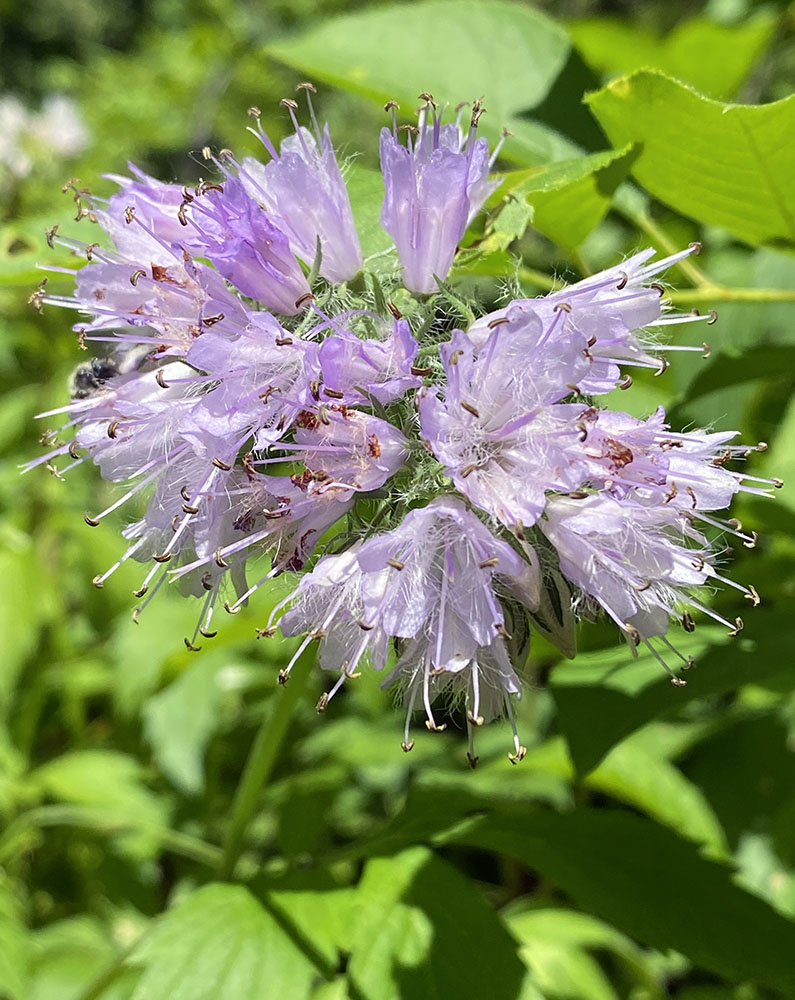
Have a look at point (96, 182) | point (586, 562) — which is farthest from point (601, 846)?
point (96, 182)

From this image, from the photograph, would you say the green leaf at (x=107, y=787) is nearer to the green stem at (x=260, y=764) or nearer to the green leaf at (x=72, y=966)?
the green leaf at (x=72, y=966)

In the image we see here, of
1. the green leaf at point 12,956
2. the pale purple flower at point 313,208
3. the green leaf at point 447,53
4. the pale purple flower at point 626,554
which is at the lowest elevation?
the green leaf at point 12,956

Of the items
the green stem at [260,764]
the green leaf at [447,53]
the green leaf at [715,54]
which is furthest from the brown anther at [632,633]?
the green leaf at [715,54]

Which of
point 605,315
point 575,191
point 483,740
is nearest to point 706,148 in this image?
point 575,191

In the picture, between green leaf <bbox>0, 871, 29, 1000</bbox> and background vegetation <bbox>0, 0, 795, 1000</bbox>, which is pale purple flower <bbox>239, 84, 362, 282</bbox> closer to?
background vegetation <bbox>0, 0, 795, 1000</bbox>

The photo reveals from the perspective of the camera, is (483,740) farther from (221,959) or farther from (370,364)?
(370,364)
